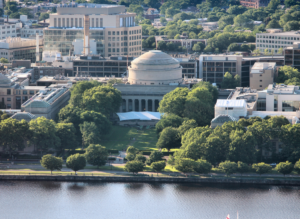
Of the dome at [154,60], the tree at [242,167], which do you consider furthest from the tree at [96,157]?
the dome at [154,60]

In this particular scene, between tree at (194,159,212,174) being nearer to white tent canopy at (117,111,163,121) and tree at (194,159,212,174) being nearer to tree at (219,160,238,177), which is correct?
tree at (219,160,238,177)

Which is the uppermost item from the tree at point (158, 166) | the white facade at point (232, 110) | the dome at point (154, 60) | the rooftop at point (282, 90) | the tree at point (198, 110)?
the dome at point (154, 60)

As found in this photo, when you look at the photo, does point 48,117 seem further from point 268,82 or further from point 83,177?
point 268,82

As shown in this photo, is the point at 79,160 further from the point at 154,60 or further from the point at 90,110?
the point at 154,60

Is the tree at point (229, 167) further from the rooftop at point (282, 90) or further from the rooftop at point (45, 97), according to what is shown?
the rooftop at point (45, 97)

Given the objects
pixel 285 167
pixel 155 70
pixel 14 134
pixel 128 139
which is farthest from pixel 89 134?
pixel 155 70

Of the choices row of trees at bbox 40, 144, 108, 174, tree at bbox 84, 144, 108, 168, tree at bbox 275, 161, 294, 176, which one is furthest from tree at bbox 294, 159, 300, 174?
tree at bbox 84, 144, 108, 168
